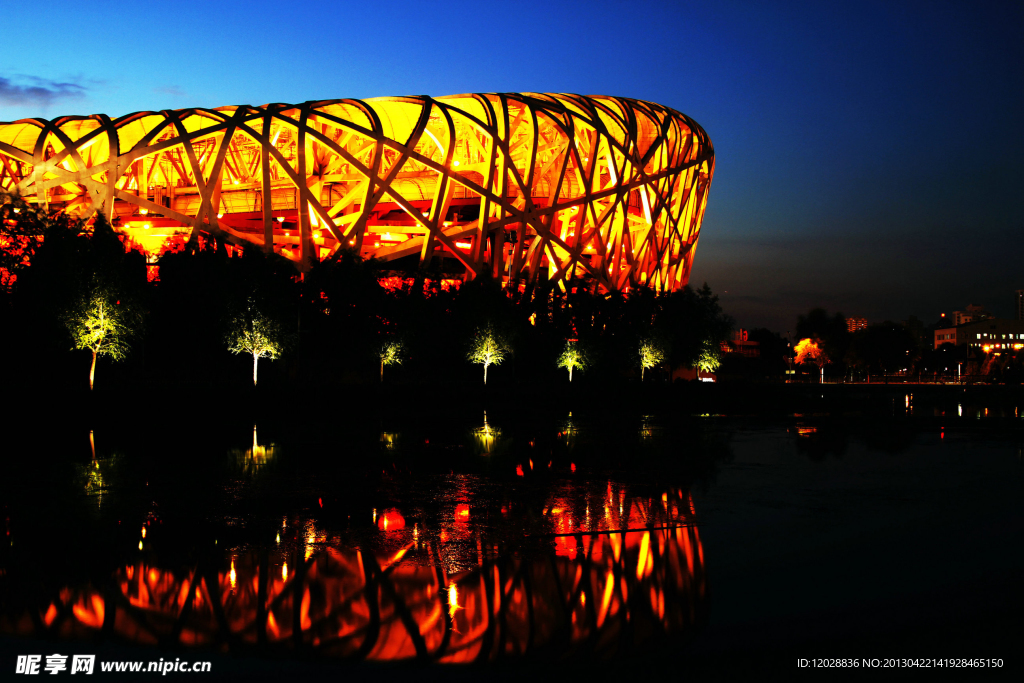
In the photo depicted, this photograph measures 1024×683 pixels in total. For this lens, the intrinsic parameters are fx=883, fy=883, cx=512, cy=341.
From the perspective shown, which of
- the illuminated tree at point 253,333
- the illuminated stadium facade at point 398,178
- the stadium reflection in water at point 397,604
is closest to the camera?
the stadium reflection in water at point 397,604

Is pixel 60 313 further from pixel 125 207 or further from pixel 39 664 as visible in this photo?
pixel 125 207

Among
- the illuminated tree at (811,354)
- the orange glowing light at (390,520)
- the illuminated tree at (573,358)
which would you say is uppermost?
the illuminated tree at (811,354)

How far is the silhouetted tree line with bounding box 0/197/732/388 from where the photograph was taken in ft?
85.8

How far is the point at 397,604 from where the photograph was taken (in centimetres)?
573

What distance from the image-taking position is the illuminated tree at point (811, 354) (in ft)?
387

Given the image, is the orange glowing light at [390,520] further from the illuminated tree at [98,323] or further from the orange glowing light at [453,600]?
the illuminated tree at [98,323]

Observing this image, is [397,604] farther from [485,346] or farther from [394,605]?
[485,346]

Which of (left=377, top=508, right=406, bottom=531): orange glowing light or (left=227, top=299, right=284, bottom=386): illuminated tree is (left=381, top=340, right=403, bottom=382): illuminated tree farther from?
(left=377, top=508, right=406, bottom=531): orange glowing light

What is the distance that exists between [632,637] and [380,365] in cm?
3294

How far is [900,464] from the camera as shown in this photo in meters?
13.3

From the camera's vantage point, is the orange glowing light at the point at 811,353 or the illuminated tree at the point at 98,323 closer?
the illuminated tree at the point at 98,323

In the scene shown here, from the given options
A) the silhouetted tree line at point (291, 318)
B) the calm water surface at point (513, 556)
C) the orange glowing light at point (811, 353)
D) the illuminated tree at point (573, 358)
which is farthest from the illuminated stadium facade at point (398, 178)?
the orange glowing light at point (811, 353)

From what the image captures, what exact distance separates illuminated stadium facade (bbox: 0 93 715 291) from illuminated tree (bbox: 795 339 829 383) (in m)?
64.9

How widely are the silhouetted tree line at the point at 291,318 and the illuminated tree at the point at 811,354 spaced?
249 ft
